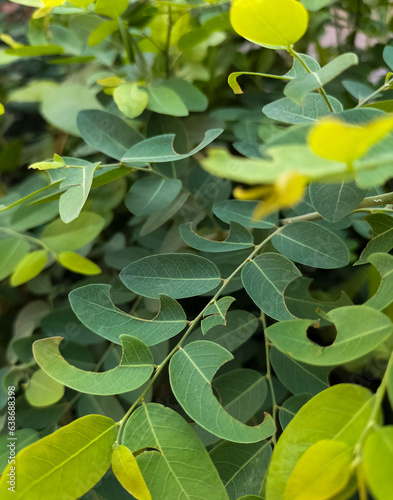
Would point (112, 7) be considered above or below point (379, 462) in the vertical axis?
above

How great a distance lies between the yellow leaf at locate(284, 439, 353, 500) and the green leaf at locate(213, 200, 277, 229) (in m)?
0.19

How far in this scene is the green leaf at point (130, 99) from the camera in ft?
1.28

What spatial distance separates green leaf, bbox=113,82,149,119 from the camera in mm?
389

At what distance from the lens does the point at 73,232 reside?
1.45ft

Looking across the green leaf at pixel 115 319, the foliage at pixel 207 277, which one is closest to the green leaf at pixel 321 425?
the foliage at pixel 207 277

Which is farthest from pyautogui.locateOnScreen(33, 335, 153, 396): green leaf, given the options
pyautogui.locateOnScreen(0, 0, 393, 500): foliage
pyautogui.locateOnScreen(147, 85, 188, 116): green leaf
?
pyautogui.locateOnScreen(147, 85, 188, 116): green leaf

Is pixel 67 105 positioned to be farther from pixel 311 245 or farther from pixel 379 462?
pixel 379 462

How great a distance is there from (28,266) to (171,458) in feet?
0.79

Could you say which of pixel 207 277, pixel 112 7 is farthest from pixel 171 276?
pixel 112 7

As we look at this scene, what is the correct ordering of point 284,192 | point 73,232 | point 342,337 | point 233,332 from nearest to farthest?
point 284,192, point 342,337, point 233,332, point 73,232

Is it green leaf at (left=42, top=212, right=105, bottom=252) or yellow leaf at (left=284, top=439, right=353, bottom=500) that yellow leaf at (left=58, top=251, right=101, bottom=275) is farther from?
yellow leaf at (left=284, top=439, right=353, bottom=500)

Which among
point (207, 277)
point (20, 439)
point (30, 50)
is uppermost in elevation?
point (30, 50)

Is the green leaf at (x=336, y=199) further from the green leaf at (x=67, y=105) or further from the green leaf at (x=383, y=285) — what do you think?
the green leaf at (x=67, y=105)

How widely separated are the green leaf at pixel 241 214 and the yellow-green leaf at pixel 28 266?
0.18 meters
